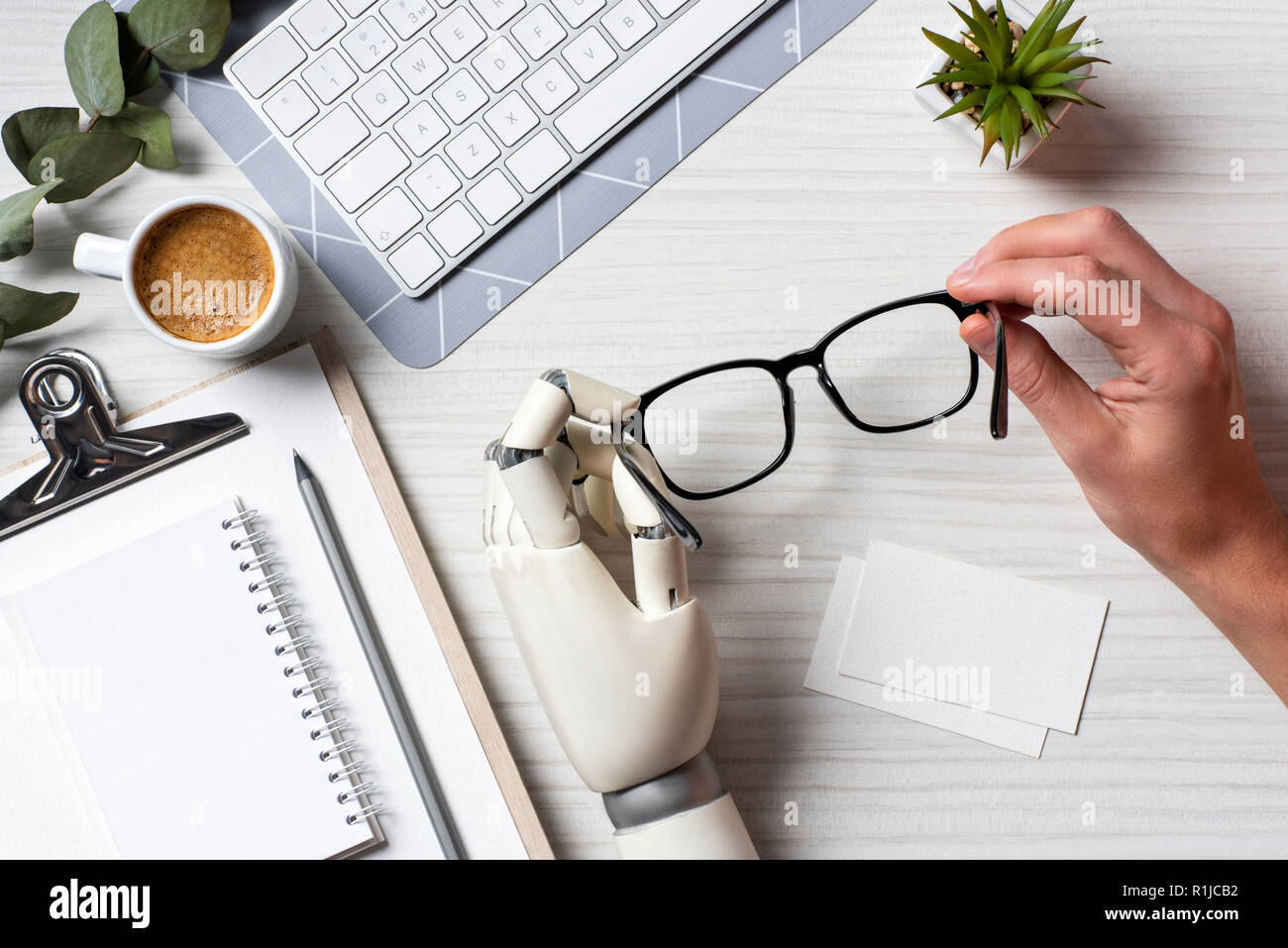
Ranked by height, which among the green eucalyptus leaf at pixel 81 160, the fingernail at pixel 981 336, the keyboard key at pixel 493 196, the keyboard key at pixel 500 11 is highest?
the keyboard key at pixel 500 11

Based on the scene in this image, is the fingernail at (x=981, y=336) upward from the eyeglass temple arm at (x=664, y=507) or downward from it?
upward

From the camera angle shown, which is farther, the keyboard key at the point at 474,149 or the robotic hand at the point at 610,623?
the keyboard key at the point at 474,149

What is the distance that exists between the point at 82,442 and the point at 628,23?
0.47 metres

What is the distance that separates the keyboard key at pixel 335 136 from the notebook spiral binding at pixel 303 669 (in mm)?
251

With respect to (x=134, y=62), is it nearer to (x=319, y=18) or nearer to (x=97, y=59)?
(x=97, y=59)

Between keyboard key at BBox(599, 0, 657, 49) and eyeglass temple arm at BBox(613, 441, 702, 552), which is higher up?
keyboard key at BBox(599, 0, 657, 49)

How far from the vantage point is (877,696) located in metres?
0.65

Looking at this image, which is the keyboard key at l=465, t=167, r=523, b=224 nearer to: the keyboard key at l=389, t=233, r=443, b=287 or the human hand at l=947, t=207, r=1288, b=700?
the keyboard key at l=389, t=233, r=443, b=287

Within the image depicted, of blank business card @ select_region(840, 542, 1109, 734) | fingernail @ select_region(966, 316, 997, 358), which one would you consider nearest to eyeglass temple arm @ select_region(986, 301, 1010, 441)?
fingernail @ select_region(966, 316, 997, 358)

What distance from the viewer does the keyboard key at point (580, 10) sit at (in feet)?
2.12

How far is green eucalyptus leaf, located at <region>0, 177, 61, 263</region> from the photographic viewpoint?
0.63 m

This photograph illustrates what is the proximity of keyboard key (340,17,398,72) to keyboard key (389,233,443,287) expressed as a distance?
126 millimetres

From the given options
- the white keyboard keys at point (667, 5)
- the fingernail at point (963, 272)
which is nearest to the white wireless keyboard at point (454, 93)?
the white keyboard keys at point (667, 5)

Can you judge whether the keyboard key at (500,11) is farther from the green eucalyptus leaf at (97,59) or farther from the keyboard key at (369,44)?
the green eucalyptus leaf at (97,59)
